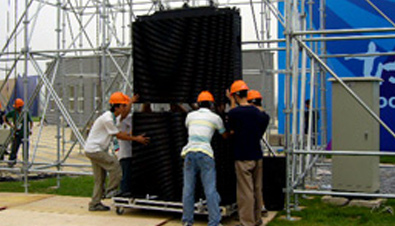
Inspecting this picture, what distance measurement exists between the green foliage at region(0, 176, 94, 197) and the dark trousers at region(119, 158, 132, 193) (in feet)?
4.50

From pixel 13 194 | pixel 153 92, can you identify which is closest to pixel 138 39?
pixel 153 92

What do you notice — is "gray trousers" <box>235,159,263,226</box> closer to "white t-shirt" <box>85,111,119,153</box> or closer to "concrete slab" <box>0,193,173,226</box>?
"concrete slab" <box>0,193,173,226</box>

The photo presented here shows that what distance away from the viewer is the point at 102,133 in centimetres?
721

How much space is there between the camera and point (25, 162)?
911cm

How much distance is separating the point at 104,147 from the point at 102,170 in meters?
0.37

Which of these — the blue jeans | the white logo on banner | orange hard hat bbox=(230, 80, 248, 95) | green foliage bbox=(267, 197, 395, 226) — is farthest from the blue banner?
the blue jeans

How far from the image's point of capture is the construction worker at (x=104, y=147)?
7.11m

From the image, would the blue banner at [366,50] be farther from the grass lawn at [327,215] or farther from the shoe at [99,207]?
the shoe at [99,207]

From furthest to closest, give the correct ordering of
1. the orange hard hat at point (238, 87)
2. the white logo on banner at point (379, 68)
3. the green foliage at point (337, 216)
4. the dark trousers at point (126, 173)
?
the white logo on banner at point (379, 68) → the dark trousers at point (126, 173) → the green foliage at point (337, 216) → the orange hard hat at point (238, 87)

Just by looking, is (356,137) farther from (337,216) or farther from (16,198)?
(16,198)

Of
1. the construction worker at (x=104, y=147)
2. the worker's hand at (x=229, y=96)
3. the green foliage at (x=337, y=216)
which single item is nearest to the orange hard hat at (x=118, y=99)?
the construction worker at (x=104, y=147)

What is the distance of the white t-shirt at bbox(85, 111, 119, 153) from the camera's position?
709 cm

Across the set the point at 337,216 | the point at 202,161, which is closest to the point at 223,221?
the point at 202,161

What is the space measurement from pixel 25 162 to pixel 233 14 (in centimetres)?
480
